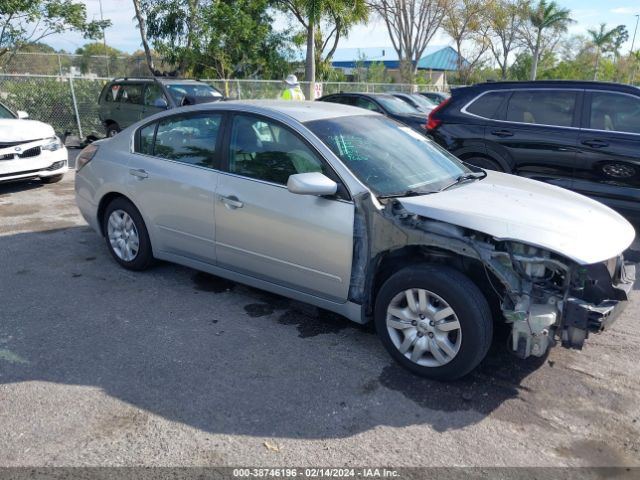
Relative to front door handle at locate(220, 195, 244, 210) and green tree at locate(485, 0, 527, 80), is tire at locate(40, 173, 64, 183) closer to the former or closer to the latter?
front door handle at locate(220, 195, 244, 210)

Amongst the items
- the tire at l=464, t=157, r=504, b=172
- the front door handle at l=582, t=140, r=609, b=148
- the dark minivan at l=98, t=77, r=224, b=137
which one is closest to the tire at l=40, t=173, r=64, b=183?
the dark minivan at l=98, t=77, r=224, b=137

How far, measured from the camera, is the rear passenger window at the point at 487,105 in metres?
7.07

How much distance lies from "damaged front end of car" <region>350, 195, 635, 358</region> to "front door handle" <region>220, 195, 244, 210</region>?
132 cm

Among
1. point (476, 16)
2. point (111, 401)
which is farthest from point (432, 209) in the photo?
point (476, 16)

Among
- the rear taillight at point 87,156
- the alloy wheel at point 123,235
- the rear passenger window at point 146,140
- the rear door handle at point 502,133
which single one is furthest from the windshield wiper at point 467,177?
the rear taillight at point 87,156

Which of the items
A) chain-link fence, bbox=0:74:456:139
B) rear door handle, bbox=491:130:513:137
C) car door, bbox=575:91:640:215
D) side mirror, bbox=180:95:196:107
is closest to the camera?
car door, bbox=575:91:640:215

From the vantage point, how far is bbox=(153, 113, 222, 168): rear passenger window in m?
4.46

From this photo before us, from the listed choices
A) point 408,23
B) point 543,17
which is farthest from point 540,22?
point 408,23

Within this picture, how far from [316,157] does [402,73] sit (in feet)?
109

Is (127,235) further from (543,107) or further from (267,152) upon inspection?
(543,107)

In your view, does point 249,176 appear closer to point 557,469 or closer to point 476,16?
point 557,469

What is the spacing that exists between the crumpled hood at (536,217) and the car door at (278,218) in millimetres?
563

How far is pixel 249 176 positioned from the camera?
13.7ft

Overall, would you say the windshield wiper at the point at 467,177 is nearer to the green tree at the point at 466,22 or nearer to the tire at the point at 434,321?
the tire at the point at 434,321
